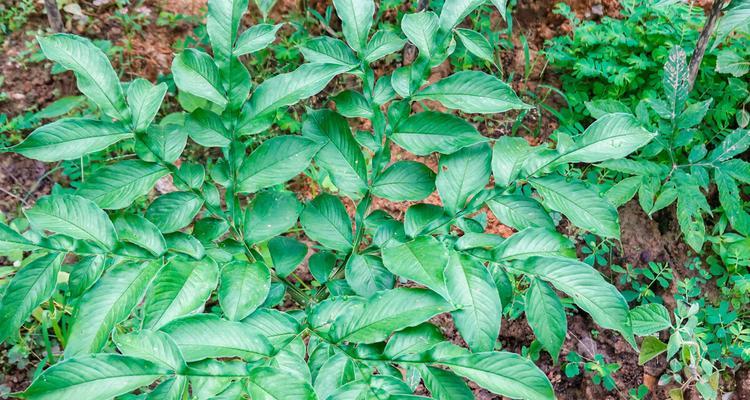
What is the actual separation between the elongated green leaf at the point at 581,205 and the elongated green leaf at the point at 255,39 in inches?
22.3

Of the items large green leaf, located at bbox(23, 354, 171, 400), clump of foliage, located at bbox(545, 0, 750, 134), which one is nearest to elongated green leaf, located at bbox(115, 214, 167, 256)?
large green leaf, located at bbox(23, 354, 171, 400)

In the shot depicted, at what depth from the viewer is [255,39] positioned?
1.12 meters

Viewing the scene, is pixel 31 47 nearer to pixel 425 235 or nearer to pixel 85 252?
pixel 85 252

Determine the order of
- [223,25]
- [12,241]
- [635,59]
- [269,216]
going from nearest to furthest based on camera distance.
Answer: [12,241]
[223,25]
[269,216]
[635,59]

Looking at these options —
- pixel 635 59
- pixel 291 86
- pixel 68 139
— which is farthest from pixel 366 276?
pixel 635 59

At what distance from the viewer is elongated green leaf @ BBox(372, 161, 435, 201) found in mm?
1195

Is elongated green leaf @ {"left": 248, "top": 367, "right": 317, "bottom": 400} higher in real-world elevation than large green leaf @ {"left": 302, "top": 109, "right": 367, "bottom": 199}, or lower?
lower

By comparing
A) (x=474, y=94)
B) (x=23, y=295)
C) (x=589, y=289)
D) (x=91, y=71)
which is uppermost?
(x=91, y=71)

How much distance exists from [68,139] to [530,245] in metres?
0.85

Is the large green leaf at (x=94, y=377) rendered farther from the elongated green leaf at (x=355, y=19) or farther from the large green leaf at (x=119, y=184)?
the elongated green leaf at (x=355, y=19)

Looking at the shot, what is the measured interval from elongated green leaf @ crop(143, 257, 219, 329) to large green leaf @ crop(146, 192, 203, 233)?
0.38ft

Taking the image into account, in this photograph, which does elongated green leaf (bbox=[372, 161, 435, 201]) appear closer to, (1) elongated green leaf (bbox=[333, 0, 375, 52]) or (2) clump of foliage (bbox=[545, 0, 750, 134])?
(1) elongated green leaf (bbox=[333, 0, 375, 52])

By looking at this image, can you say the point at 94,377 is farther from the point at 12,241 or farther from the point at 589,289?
the point at 589,289

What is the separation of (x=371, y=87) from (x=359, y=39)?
0.09 meters
